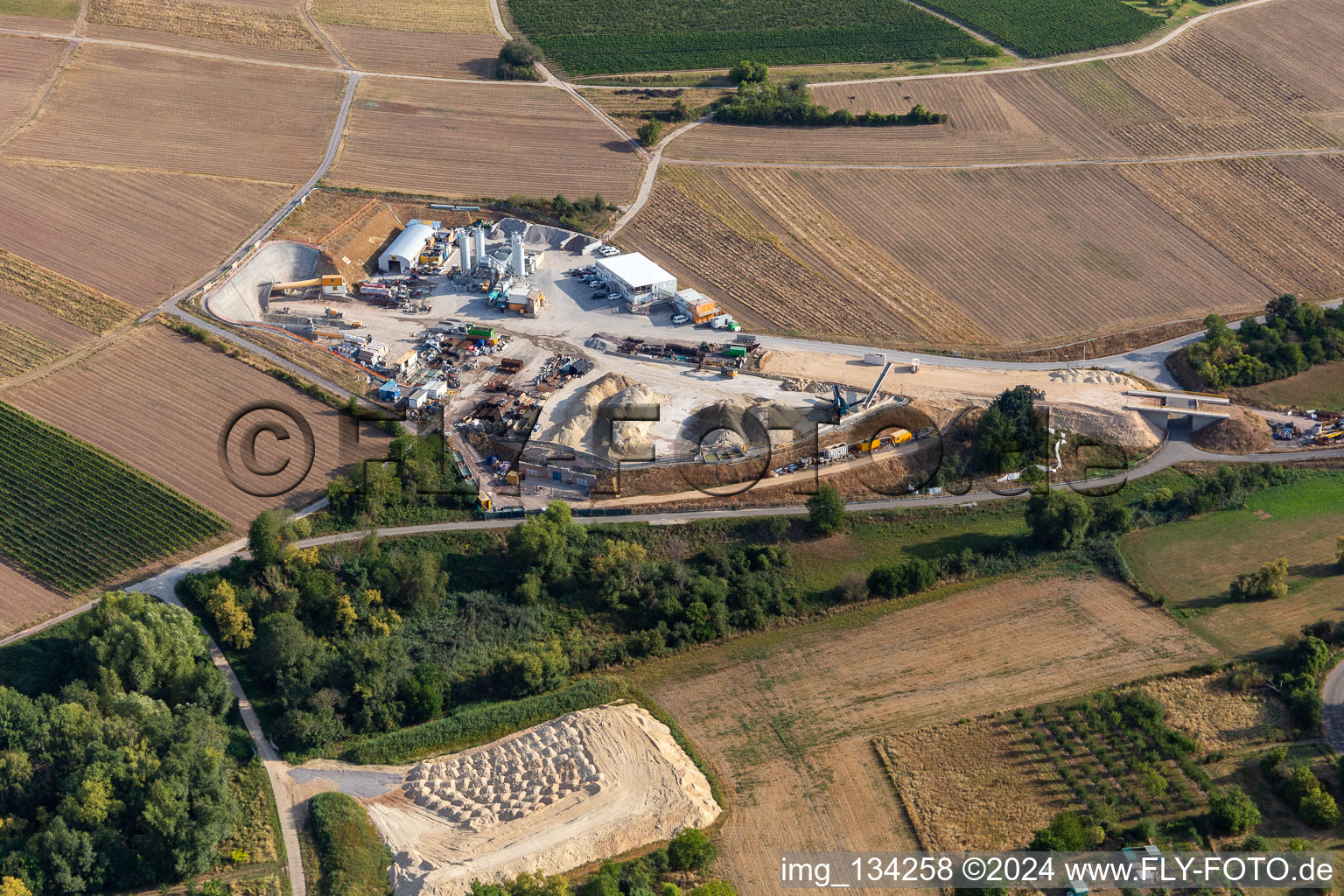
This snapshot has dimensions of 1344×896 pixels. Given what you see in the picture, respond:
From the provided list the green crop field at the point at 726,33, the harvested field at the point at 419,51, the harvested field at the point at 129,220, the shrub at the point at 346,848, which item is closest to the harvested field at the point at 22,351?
the harvested field at the point at 129,220

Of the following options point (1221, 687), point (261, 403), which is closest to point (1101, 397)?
point (1221, 687)

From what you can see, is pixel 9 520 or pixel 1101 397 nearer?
pixel 9 520

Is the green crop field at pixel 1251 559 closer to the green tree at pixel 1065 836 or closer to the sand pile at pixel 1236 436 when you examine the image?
the sand pile at pixel 1236 436

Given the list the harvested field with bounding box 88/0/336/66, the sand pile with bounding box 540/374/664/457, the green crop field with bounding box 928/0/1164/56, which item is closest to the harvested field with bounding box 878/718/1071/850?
the sand pile with bounding box 540/374/664/457

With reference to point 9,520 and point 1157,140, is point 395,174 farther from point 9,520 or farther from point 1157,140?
point 1157,140

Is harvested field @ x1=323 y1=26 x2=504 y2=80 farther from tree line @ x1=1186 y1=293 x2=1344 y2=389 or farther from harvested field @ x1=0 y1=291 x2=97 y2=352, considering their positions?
tree line @ x1=1186 y1=293 x2=1344 y2=389

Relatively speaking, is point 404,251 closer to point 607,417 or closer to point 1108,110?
point 607,417

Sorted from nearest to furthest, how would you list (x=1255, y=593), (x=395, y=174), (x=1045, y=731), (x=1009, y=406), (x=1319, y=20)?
(x=1045, y=731)
(x=1255, y=593)
(x=1009, y=406)
(x=395, y=174)
(x=1319, y=20)

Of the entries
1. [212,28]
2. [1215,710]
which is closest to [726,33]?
[212,28]
